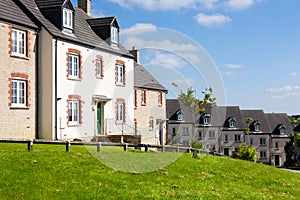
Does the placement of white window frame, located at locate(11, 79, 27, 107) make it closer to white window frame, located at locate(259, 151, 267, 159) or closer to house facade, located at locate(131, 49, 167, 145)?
house facade, located at locate(131, 49, 167, 145)

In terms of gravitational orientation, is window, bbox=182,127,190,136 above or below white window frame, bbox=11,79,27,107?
below

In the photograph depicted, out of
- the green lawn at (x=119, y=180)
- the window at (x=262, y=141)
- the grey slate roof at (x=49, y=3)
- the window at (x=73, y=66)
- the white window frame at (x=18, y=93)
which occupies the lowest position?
the window at (x=262, y=141)

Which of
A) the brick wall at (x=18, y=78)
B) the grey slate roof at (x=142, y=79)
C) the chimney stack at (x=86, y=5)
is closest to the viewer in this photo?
the brick wall at (x=18, y=78)

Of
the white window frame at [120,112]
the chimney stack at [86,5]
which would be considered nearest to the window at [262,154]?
the white window frame at [120,112]

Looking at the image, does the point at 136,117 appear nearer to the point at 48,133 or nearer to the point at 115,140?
the point at 115,140

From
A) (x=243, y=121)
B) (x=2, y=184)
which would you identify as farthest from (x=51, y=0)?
(x=243, y=121)

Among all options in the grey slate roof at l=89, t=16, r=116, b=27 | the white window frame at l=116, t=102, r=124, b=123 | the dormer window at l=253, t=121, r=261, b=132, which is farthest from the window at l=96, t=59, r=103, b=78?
the dormer window at l=253, t=121, r=261, b=132

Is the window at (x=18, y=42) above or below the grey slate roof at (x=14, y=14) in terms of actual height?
below

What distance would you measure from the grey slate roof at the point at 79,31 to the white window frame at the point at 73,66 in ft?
3.75

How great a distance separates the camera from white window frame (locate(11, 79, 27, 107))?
25792 mm

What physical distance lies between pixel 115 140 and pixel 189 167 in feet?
49.0

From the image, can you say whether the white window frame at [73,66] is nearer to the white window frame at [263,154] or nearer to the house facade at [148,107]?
the house facade at [148,107]

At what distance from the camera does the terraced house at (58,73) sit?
25812mm

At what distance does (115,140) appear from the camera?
33.0 m
